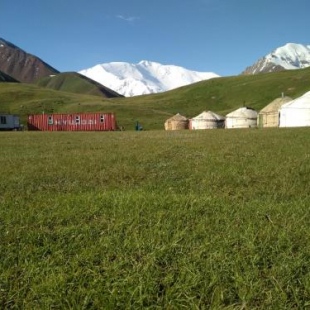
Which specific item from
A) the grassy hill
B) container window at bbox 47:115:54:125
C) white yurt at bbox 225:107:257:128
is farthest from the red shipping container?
white yurt at bbox 225:107:257:128

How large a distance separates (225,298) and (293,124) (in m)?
50.7

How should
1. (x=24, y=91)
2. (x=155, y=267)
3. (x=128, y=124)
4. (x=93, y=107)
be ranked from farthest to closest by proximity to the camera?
1. (x=24, y=91)
2. (x=93, y=107)
3. (x=128, y=124)
4. (x=155, y=267)

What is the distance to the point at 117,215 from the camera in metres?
5.30

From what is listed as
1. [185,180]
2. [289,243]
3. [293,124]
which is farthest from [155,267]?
[293,124]

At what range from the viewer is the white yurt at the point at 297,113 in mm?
49438

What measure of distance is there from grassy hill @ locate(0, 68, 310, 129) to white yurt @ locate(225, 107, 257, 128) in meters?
19.7

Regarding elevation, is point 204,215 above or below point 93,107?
below

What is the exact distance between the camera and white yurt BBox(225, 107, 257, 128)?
59.7 metres

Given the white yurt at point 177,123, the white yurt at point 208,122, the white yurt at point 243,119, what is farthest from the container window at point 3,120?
the white yurt at point 243,119

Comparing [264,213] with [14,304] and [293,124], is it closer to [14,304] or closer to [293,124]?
[14,304]

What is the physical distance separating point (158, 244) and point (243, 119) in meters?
57.4

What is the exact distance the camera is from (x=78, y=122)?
67.6 meters

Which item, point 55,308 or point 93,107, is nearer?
point 55,308

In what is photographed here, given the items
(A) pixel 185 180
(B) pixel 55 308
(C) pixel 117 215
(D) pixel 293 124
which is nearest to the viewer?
(B) pixel 55 308
